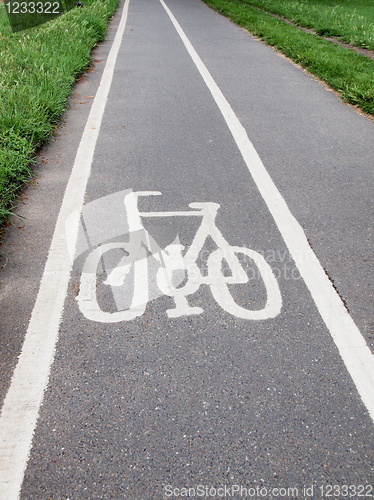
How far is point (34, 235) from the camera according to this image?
338cm

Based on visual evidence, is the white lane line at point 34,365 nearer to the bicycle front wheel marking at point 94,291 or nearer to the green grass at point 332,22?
the bicycle front wheel marking at point 94,291

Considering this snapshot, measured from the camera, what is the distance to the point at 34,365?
7.52 ft

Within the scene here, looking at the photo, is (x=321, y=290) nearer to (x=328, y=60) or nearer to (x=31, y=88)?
(x=31, y=88)

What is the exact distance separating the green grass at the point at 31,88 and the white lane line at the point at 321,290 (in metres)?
2.45

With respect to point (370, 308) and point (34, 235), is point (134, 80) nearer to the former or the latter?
point (34, 235)

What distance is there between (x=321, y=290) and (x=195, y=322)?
38.0 inches

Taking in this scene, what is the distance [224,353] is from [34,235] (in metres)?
1.94

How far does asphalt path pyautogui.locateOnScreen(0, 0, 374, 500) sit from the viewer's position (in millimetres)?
1847

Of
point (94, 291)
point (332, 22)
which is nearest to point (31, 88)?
point (94, 291)

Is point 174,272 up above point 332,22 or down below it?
below

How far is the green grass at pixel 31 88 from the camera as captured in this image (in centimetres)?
418

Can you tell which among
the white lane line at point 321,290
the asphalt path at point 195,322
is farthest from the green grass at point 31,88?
the white lane line at point 321,290

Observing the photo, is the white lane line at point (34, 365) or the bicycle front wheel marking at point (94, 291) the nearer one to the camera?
the white lane line at point (34, 365)

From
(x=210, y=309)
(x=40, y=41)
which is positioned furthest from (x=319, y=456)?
(x=40, y=41)
